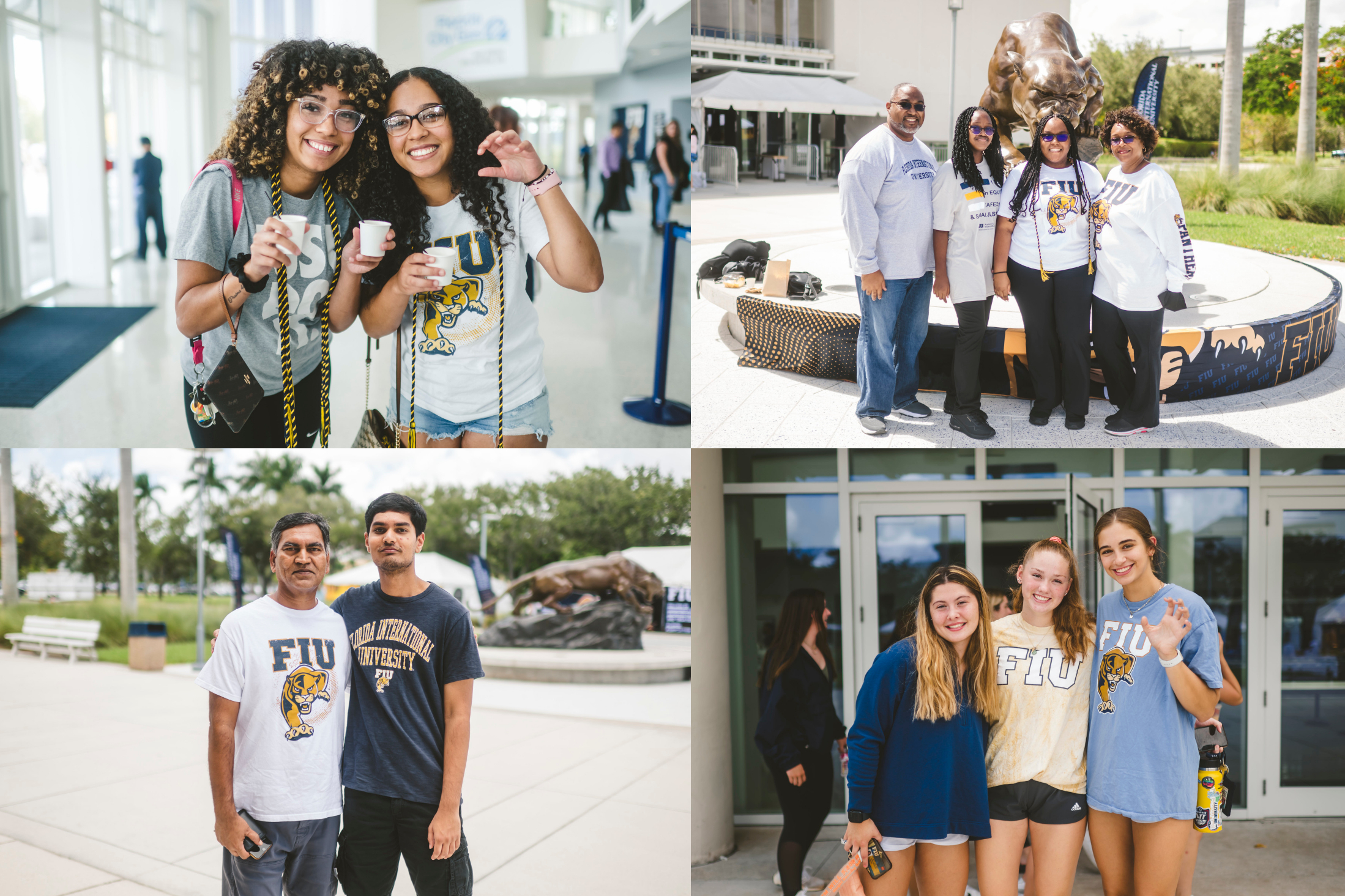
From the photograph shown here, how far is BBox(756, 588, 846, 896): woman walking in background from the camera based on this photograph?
141 inches

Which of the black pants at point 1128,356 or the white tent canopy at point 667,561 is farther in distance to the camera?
the white tent canopy at point 667,561

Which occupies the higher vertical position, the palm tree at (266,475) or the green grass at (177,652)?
the palm tree at (266,475)

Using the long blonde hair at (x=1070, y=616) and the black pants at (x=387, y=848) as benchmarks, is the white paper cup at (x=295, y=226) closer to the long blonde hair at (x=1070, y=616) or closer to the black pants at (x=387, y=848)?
the black pants at (x=387, y=848)

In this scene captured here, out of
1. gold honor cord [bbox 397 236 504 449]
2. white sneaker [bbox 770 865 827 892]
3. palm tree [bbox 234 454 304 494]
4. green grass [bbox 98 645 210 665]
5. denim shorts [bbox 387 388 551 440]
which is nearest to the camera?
gold honor cord [bbox 397 236 504 449]

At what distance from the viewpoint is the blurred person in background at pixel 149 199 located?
3.47 m

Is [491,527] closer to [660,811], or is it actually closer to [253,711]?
[660,811]

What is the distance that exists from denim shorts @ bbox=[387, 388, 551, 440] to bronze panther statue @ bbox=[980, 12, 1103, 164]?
6.14ft

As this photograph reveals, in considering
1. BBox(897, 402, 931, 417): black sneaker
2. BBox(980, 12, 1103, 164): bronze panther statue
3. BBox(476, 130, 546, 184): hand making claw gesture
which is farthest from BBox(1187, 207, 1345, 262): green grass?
BBox(476, 130, 546, 184): hand making claw gesture

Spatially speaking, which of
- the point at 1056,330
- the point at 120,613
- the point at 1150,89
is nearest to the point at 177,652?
the point at 120,613

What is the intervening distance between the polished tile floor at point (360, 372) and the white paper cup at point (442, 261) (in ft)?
1.72

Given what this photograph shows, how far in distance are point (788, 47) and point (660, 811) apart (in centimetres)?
367

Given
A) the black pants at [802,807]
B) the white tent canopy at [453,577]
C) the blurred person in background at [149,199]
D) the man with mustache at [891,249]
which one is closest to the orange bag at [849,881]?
the black pants at [802,807]

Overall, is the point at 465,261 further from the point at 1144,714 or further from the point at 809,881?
the point at 809,881

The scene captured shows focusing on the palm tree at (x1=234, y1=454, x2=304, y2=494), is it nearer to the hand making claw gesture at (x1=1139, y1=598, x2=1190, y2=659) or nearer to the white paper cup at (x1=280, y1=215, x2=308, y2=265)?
the white paper cup at (x1=280, y1=215, x2=308, y2=265)
